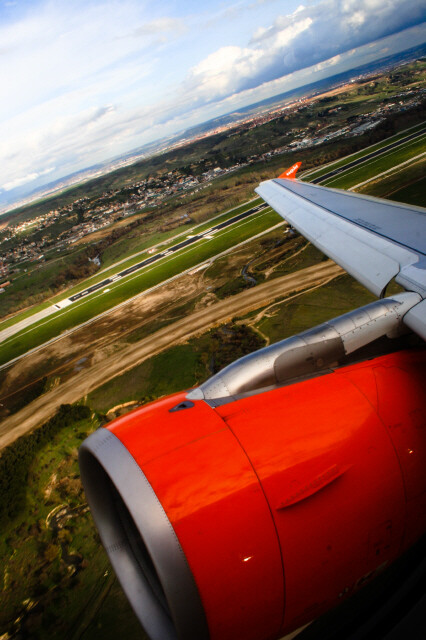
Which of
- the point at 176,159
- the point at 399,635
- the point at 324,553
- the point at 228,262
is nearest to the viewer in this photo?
the point at 324,553

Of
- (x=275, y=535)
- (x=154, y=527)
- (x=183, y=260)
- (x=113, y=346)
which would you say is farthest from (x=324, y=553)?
(x=183, y=260)

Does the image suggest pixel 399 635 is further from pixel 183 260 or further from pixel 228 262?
pixel 183 260

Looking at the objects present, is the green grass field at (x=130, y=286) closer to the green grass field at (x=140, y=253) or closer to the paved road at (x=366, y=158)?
the green grass field at (x=140, y=253)

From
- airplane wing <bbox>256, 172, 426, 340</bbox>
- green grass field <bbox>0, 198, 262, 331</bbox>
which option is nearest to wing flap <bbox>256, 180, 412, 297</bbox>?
airplane wing <bbox>256, 172, 426, 340</bbox>

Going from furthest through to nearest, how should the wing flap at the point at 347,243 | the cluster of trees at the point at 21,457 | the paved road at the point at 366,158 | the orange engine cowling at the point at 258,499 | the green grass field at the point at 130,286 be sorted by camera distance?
the paved road at the point at 366,158
the green grass field at the point at 130,286
the cluster of trees at the point at 21,457
the wing flap at the point at 347,243
the orange engine cowling at the point at 258,499

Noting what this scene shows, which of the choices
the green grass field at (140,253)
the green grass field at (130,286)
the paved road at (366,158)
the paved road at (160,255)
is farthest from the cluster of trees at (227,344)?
the paved road at (366,158)

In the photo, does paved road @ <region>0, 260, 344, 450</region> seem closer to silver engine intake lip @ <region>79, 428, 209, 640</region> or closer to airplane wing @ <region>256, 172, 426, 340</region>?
airplane wing @ <region>256, 172, 426, 340</region>
